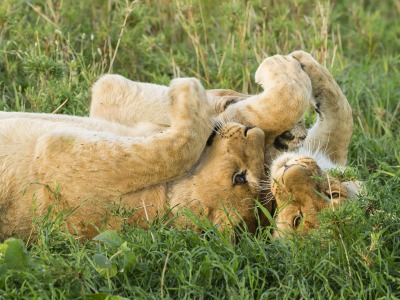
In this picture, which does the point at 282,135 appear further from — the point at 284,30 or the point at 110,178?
the point at 284,30

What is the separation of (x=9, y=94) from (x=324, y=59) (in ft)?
10.5

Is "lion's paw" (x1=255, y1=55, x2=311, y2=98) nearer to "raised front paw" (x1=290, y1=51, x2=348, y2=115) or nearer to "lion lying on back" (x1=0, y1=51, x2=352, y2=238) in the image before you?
"lion lying on back" (x1=0, y1=51, x2=352, y2=238)

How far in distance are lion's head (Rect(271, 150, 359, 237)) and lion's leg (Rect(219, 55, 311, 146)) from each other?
34 cm

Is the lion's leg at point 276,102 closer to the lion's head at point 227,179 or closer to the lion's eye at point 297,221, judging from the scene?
the lion's head at point 227,179

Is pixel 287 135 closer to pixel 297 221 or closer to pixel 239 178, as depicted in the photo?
pixel 239 178

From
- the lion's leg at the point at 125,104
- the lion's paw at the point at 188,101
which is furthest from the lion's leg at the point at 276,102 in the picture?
the lion's leg at the point at 125,104

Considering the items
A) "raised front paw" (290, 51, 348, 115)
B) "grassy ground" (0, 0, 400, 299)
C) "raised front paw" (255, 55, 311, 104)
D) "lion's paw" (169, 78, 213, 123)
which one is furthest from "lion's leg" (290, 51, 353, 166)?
"lion's paw" (169, 78, 213, 123)

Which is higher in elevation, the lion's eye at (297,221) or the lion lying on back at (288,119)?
the lion lying on back at (288,119)

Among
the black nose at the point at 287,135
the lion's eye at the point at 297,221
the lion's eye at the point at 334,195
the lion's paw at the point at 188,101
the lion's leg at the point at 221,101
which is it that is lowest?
the lion's eye at the point at 297,221

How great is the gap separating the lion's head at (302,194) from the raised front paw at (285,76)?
20.2 inches

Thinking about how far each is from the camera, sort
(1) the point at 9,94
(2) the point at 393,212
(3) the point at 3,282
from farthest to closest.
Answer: (1) the point at 9,94 → (2) the point at 393,212 → (3) the point at 3,282

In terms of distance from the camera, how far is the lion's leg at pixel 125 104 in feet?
10.1

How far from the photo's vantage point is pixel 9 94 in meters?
4.36

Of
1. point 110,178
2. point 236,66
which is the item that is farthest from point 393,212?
point 236,66
